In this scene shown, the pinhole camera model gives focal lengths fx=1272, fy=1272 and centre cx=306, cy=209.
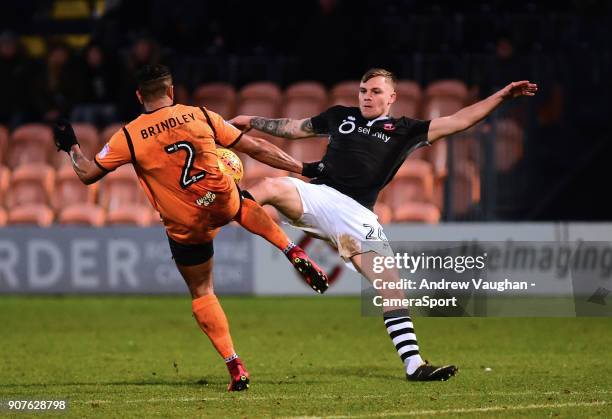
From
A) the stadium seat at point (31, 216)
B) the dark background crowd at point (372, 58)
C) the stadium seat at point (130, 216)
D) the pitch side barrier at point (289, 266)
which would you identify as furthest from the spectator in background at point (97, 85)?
the pitch side barrier at point (289, 266)

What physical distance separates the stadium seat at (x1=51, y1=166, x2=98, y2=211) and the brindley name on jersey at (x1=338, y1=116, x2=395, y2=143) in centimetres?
928

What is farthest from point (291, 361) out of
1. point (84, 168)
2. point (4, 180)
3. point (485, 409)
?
point (4, 180)

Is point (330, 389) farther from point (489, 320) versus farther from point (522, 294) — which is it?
point (522, 294)

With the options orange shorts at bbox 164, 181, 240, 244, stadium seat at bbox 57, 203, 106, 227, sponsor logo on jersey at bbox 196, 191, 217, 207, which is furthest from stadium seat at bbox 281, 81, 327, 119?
sponsor logo on jersey at bbox 196, 191, 217, 207

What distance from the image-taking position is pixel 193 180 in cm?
884

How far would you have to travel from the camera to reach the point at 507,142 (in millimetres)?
16500

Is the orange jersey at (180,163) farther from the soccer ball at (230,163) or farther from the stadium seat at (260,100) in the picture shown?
the stadium seat at (260,100)

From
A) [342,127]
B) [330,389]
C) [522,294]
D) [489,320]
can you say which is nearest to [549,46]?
[522,294]

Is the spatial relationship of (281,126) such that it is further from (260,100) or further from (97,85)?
(97,85)

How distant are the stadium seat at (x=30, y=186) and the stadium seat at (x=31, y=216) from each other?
0.32 meters

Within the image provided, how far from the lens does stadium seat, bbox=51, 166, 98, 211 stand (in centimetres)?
1836

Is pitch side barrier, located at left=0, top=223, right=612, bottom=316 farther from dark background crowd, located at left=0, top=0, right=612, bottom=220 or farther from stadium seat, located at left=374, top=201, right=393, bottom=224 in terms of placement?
dark background crowd, located at left=0, top=0, right=612, bottom=220

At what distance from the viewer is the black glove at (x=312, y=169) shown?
9414 mm

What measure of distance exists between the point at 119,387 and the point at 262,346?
3114 millimetres
